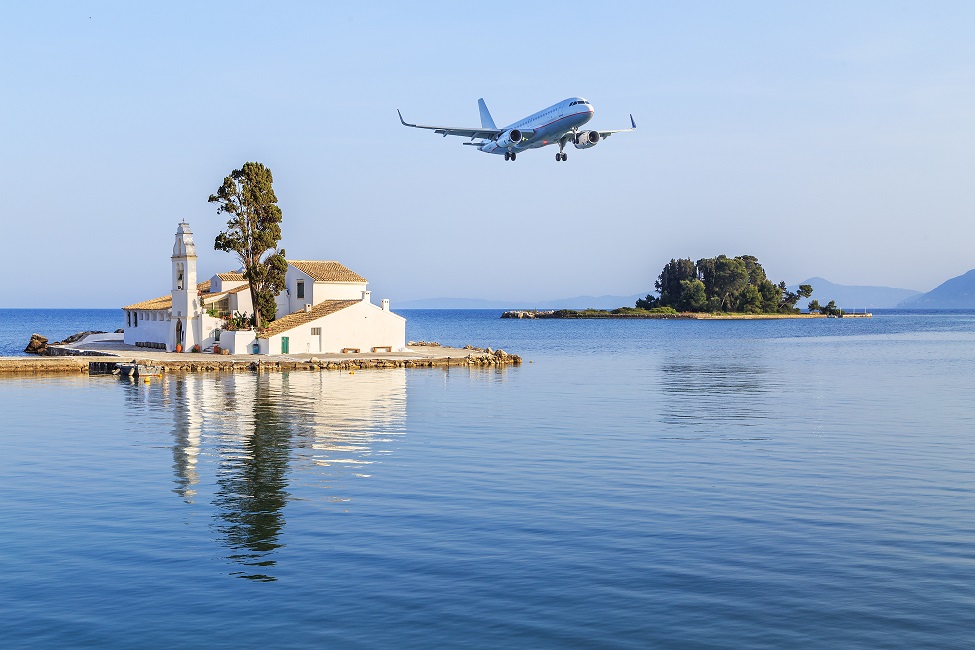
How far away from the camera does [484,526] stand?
20125 millimetres

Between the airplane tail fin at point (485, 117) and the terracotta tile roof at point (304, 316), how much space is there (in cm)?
2596

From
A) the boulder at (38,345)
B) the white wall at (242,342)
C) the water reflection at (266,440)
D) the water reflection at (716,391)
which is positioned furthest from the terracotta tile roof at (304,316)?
the boulder at (38,345)

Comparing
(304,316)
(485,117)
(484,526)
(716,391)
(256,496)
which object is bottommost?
(484,526)

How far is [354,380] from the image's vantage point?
57406 mm

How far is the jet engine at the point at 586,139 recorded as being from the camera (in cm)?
6078

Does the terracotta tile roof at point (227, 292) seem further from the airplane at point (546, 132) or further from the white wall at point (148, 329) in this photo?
the airplane at point (546, 132)

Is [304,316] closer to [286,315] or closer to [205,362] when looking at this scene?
[286,315]

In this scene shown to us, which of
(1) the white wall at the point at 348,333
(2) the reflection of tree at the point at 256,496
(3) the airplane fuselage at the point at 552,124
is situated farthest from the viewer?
(1) the white wall at the point at 348,333

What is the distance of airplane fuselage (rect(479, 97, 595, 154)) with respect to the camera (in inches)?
2256

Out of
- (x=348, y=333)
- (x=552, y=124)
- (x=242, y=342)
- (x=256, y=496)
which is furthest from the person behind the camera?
(x=348, y=333)

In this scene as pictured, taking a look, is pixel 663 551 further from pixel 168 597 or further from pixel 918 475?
pixel 918 475

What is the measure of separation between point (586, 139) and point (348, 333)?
2268 centimetres

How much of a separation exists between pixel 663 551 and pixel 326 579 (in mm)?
6311

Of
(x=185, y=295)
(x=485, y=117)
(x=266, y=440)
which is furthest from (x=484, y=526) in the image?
(x=485, y=117)
